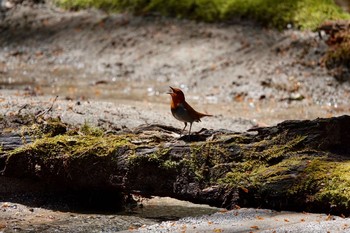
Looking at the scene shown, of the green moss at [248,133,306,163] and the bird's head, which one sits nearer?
the green moss at [248,133,306,163]

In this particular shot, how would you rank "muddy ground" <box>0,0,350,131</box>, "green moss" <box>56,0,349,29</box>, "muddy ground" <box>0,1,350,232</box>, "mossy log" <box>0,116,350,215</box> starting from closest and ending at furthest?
"mossy log" <box>0,116,350,215</box>, "muddy ground" <box>0,1,350,232</box>, "muddy ground" <box>0,0,350,131</box>, "green moss" <box>56,0,349,29</box>

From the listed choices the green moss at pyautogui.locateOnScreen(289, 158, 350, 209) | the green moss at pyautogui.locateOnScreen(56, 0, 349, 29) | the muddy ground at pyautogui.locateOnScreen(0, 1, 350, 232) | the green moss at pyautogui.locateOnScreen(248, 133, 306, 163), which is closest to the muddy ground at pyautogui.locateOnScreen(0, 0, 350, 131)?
the muddy ground at pyautogui.locateOnScreen(0, 1, 350, 232)

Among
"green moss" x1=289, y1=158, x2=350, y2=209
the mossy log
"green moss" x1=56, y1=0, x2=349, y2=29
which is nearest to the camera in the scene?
"green moss" x1=289, y1=158, x2=350, y2=209

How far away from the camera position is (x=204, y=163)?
5215 mm

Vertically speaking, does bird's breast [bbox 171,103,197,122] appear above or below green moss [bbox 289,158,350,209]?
above

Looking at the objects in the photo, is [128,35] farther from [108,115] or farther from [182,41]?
[108,115]

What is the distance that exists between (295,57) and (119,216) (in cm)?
630

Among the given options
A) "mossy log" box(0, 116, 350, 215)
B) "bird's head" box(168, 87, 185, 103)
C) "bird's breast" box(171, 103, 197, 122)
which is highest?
"bird's head" box(168, 87, 185, 103)

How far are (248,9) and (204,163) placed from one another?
24.5 ft

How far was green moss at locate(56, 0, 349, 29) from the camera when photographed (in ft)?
38.7

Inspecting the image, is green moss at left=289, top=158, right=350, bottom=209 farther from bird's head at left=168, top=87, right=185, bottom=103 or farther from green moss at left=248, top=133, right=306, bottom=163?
bird's head at left=168, top=87, right=185, bottom=103

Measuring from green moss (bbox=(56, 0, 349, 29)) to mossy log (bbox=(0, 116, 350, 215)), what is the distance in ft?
21.5

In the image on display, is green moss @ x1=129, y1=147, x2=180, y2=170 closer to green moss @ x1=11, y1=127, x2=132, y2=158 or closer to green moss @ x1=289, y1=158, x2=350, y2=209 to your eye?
green moss @ x1=11, y1=127, x2=132, y2=158

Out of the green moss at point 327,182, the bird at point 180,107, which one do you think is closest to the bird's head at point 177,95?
the bird at point 180,107
